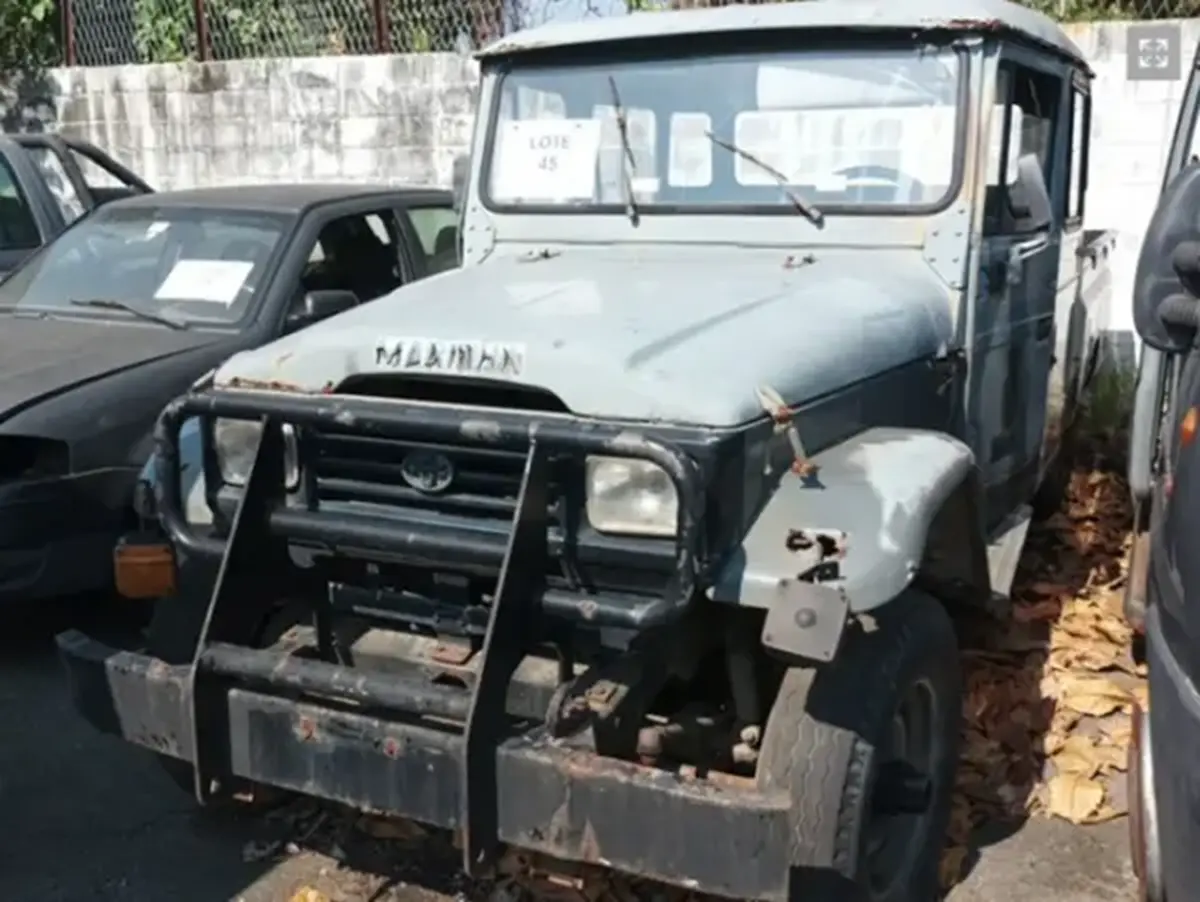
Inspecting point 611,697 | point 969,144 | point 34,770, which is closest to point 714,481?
point 611,697

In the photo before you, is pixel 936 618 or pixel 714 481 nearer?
pixel 714 481

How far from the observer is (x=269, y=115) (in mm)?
10117

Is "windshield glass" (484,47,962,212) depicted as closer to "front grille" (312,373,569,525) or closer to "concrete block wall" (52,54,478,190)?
"front grille" (312,373,569,525)

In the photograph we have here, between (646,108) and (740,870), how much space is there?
2289 millimetres

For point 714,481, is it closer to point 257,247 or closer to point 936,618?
point 936,618

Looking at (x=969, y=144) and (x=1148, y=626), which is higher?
(x=969, y=144)

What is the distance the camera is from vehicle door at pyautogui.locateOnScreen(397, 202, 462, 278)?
6.66 metres

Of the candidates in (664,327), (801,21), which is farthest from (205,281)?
(664,327)

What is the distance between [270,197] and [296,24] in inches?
181

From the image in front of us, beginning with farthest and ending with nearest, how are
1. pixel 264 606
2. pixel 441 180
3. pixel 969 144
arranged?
pixel 441 180 < pixel 969 144 < pixel 264 606

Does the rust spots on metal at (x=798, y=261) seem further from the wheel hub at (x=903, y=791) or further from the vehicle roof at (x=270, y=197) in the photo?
the vehicle roof at (x=270, y=197)

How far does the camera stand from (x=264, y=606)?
3223 millimetres

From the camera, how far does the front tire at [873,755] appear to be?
279 centimetres

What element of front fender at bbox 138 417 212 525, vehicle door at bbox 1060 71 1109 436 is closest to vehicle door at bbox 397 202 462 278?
vehicle door at bbox 1060 71 1109 436
